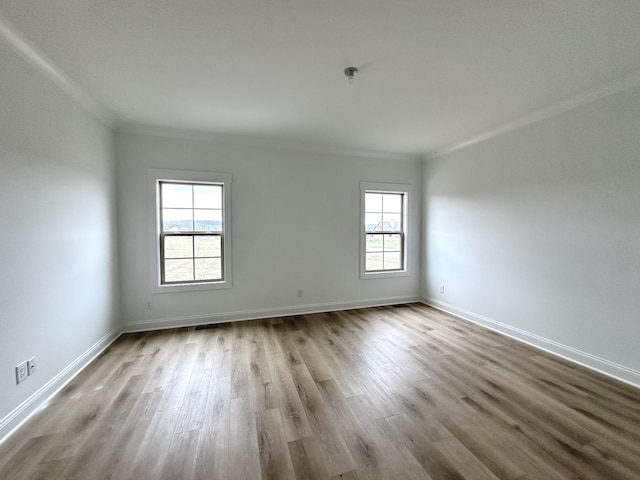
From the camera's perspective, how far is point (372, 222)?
177 inches

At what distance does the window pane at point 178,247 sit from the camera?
11.6 ft

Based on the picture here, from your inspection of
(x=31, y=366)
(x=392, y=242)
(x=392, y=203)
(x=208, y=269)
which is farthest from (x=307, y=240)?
(x=31, y=366)

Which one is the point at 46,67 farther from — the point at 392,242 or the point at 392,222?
the point at 392,242

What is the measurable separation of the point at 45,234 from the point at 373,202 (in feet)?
13.1

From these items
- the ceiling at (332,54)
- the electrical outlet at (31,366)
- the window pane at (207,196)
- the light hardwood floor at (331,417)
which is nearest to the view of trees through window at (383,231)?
the ceiling at (332,54)

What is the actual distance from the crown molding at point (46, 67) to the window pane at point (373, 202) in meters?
3.59

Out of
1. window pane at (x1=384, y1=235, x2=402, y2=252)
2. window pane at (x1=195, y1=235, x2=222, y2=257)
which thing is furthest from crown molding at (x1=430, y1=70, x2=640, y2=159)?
window pane at (x1=195, y1=235, x2=222, y2=257)

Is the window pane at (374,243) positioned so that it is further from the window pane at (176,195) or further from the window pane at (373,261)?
the window pane at (176,195)

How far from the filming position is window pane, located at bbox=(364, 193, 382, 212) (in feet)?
14.6

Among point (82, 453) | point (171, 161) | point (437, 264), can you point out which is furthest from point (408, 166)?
point (82, 453)

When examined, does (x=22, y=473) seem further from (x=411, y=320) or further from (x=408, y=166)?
(x=408, y=166)

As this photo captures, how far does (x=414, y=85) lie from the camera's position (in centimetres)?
236

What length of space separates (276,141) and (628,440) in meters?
4.30

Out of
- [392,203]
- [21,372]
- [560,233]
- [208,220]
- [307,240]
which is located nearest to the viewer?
[21,372]
